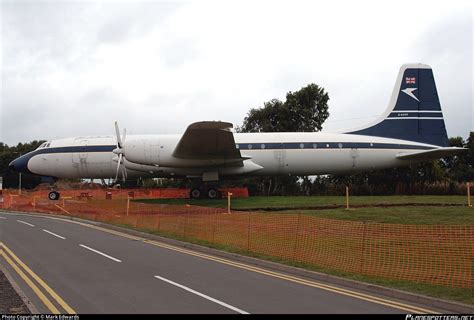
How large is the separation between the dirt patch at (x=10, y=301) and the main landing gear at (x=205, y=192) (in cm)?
2084

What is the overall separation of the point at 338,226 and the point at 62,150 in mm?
22305

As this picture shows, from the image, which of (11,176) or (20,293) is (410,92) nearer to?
(20,293)

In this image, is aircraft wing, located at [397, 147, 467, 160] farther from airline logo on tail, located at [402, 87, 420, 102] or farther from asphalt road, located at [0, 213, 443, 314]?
asphalt road, located at [0, 213, 443, 314]

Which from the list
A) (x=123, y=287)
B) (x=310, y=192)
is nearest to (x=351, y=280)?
(x=123, y=287)

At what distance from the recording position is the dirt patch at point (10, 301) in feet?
22.2

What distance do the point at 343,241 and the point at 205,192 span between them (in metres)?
17.5

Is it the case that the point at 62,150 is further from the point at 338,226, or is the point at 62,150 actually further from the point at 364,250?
the point at 364,250

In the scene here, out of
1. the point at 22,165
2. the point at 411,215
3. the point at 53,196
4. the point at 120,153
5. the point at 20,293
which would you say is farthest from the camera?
the point at 53,196

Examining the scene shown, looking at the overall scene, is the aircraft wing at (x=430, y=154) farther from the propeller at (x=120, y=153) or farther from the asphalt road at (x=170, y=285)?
the asphalt road at (x=170, y=285)

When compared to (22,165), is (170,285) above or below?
below

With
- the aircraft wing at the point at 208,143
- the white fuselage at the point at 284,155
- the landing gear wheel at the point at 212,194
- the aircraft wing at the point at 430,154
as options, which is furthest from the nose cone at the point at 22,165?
the aircraft wing at the point at 430,154

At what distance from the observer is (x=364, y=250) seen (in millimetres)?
11953

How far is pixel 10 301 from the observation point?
291 inches

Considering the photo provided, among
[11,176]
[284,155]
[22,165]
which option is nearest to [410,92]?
[284,155]
